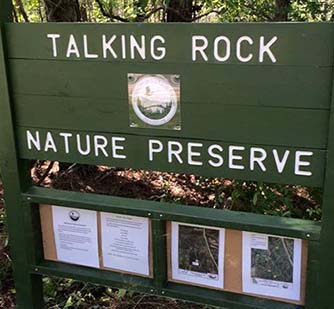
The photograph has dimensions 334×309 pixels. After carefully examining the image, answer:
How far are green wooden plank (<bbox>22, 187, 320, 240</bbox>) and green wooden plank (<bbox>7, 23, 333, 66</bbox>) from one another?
593mm

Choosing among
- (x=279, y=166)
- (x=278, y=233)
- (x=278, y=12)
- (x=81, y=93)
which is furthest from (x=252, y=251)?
(x=278, y=12)

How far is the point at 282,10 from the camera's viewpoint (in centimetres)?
461

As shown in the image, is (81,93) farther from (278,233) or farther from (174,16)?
(174,16)

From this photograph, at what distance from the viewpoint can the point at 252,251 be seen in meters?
2.00

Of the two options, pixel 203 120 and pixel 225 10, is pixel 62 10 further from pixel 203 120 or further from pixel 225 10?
pixel 203 120

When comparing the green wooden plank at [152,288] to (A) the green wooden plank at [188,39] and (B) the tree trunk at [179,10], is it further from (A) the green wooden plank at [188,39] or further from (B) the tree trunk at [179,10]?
(B) the tree trunk at [179,10]

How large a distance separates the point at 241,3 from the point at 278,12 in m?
0.43

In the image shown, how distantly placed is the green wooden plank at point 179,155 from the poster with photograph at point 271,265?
0.85 ft

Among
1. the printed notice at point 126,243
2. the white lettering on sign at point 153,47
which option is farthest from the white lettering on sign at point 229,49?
the printed notice at point 126,243

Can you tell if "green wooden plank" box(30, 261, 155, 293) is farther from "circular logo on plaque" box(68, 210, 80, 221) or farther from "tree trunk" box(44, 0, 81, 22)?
"tree trunk" box(44, 0, 81, 22)

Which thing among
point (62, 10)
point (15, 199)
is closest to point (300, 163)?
point (15, 199)

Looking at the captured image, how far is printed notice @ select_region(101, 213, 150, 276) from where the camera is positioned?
215 cm

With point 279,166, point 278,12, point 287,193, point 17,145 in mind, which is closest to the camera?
point 279,166

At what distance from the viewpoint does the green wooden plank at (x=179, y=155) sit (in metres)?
1.83
